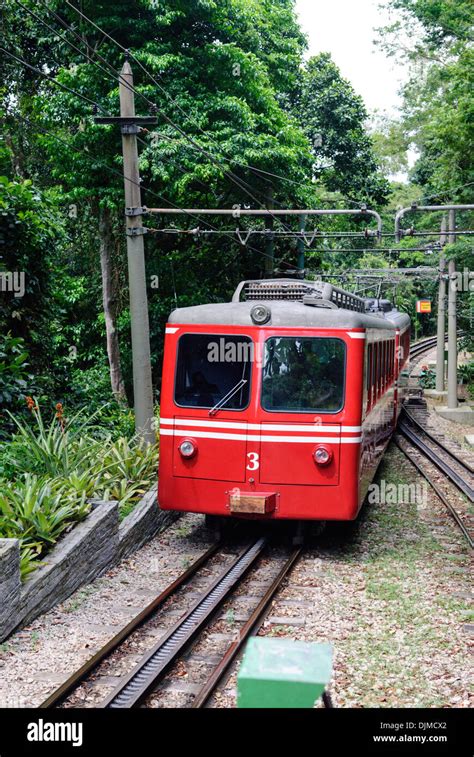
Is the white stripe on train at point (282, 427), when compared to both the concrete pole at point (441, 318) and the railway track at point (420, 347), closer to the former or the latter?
the concrete pole at point (441, 318)

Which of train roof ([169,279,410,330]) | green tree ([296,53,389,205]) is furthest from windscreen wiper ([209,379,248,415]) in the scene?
green tree ([296,53,389,205])

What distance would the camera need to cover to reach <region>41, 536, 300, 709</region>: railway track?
5.17 m

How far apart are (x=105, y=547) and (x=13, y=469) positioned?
5.23 ft

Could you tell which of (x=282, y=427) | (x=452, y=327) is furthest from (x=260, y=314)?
(x=452, y=327)

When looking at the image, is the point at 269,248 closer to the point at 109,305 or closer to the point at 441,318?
the point at 109,305

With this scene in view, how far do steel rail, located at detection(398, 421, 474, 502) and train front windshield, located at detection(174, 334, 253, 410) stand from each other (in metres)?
5.46

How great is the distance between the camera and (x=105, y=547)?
314 inches

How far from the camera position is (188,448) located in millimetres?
8742

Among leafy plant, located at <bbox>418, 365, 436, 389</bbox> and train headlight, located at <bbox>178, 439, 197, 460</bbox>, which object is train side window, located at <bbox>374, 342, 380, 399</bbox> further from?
leafy plant, located at <bbox>418, 365, 436, 389</bbox>

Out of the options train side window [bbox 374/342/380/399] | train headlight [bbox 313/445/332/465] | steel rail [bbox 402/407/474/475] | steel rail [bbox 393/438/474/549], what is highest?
train side window [bbox 374/342/380/399]

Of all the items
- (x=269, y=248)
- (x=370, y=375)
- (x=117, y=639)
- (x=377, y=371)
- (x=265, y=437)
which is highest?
(x=269, y=248)

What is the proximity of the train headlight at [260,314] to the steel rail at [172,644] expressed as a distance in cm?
262

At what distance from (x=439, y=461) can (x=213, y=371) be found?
27.5 feet

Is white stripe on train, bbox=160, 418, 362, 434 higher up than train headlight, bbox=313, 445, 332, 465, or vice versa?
white stripe on train, bbox=160, 418, 362, 434
